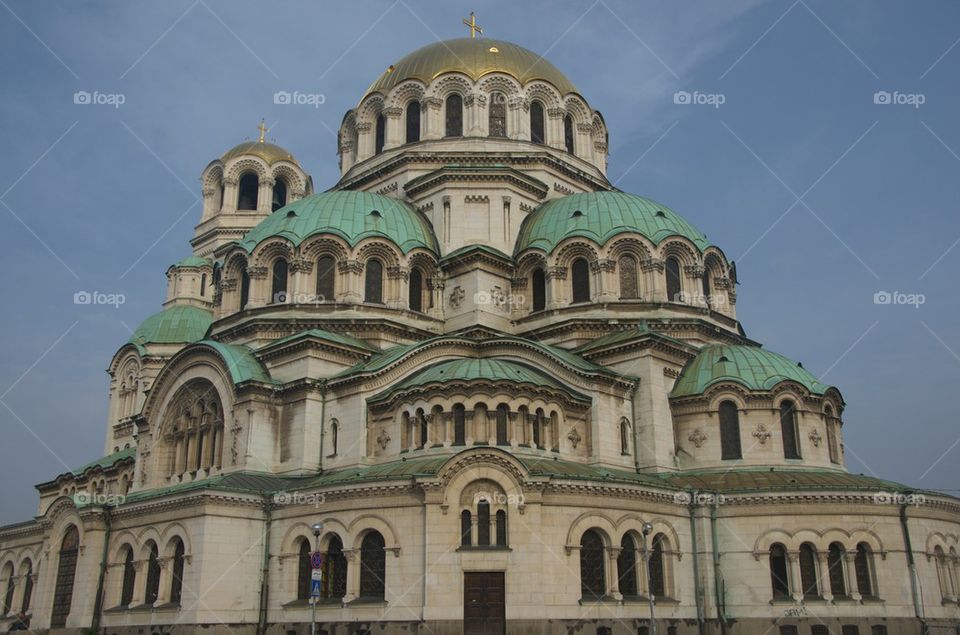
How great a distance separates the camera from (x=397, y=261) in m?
38.4

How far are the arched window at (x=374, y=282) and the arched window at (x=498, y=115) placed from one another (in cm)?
1009

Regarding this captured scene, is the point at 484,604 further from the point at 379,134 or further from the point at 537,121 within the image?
the point at 379,134

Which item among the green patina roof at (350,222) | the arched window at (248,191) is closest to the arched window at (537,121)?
the green patina roof at (350,222)

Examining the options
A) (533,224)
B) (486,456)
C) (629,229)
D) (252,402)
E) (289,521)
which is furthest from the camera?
(533,224)

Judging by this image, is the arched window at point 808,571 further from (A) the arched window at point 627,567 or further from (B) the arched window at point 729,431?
(A) the arched window at point 627,567

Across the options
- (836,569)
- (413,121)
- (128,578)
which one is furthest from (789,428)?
(128,578)

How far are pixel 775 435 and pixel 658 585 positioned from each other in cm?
743

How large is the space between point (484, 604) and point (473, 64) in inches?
1077

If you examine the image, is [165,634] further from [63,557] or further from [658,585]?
[658,585]

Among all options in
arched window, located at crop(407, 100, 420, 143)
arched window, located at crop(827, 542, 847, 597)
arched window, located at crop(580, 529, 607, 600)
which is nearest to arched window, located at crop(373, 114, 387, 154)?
arched window, located at crop(407, 100, 420, 143)

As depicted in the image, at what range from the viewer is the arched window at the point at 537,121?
4528cm

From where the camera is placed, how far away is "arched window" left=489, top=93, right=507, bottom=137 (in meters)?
44.4

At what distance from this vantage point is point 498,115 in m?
44.7

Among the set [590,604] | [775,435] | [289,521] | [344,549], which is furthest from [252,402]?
[775,435]
